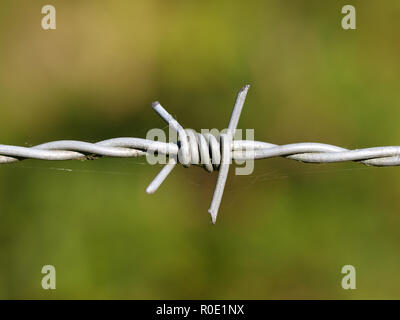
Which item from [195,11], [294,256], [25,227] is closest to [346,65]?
[195,11]

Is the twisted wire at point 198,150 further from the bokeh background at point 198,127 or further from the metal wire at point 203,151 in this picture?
the bokeh background at point 198,127

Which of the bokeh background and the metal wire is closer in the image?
the metal wire

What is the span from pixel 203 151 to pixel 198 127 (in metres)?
1.42

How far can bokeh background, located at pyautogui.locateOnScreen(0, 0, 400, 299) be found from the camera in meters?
2.07

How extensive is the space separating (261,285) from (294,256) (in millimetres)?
193

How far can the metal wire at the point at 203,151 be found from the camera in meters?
0.93

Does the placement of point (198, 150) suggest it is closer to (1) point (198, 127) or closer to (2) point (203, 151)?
(2) point (203, 151)

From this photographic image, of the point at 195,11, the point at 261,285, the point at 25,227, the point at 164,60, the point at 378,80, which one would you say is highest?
the point at 195,11

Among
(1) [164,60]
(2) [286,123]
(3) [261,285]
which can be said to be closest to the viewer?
(3) [261,285]

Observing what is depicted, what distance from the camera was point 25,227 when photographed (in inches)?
82.7

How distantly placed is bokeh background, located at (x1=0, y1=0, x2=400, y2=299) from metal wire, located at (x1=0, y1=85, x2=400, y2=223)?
33.9 inches

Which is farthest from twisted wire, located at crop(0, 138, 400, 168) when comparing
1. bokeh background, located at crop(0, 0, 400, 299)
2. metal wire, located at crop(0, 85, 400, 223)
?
bokeh background, located at crop(0, 0, 400, 299)

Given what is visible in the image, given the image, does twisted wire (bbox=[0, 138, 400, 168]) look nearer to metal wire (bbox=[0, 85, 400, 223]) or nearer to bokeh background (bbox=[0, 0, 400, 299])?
metal wire (bbox=[0, 85, 400, 223])

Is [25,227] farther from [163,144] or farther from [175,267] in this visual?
[163,144]
